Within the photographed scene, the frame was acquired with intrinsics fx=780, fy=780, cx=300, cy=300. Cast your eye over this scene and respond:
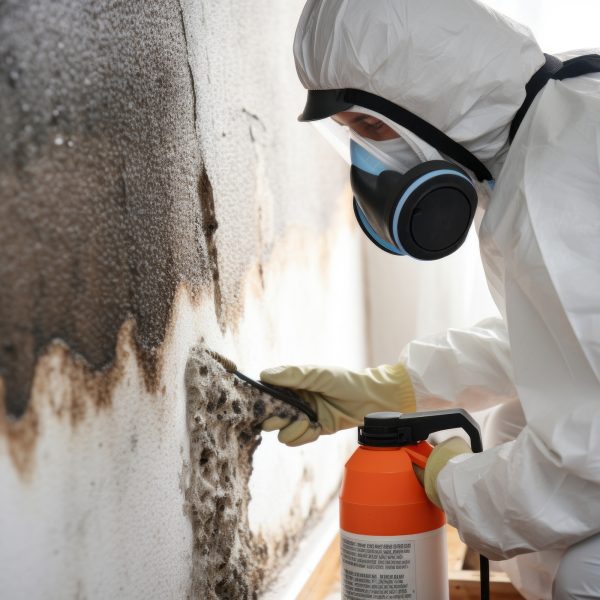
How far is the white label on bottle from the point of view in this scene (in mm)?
1200

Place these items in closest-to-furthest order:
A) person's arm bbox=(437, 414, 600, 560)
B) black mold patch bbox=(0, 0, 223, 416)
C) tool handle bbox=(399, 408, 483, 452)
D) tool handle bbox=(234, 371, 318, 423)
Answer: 1. black mold patch bbox=(0, 0, 223, 416)
2. person's arm bbox=(437, 414, 600, 560)
3. tool handle bbox=(399, 408, 483, 452)
4. tool handle bbox=(234, 371, 318, 423)

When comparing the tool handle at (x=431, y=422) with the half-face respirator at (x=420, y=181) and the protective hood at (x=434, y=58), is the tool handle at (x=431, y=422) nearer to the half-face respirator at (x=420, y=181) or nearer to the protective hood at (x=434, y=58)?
the half-face respirator at (x=420, y=181)

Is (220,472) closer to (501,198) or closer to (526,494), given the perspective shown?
(526,494)

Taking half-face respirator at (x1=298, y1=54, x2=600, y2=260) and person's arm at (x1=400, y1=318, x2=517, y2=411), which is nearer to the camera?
half-face respirator at (x1=298, y1=54, x2=600, y2=260)

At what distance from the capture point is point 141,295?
1.04 meters

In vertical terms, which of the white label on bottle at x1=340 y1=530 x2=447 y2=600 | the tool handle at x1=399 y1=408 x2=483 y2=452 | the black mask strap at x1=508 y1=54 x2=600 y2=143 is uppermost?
the black mask strap at x1=508 y1=54 x2=600 y2=143

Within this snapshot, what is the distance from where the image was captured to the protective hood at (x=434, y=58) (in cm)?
125

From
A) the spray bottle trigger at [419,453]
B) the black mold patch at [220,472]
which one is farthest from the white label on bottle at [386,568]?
the black mold patch at [220,472]

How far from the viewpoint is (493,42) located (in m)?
1.27

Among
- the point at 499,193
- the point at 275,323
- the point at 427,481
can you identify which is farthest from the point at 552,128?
the point at 275,323

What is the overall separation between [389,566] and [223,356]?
437mm

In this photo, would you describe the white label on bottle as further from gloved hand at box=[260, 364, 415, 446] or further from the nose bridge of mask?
the nose bridge of mask

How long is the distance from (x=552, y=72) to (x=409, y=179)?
1.10 feet

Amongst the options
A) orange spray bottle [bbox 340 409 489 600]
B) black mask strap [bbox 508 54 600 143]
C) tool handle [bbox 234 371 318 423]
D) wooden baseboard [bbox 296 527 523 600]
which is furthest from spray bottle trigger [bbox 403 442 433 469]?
black mask strap [bbox 508 54 600 143]
